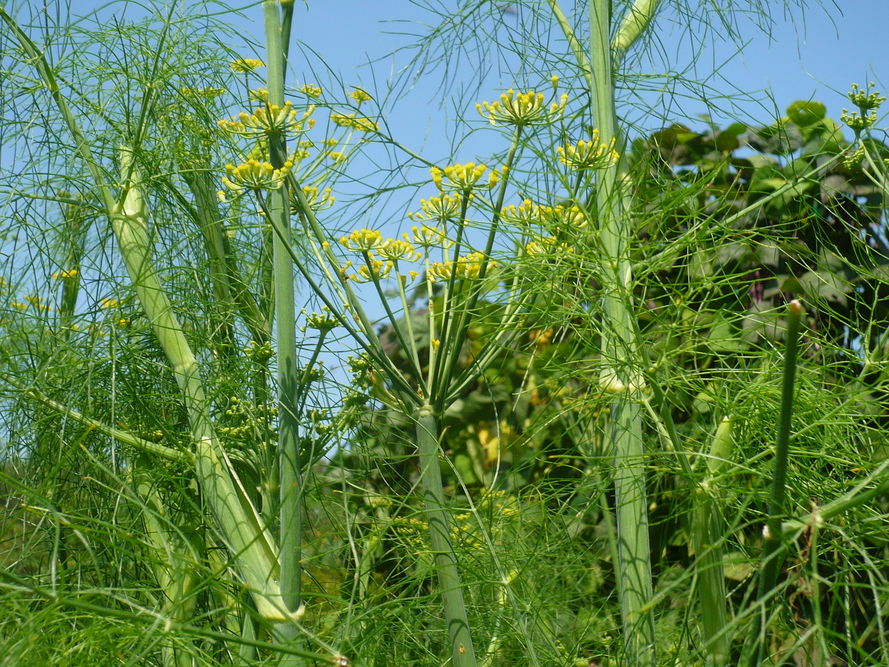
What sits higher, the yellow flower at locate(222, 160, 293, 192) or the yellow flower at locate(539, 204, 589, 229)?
the yellow flower at locate(222, 160, 293, 192)

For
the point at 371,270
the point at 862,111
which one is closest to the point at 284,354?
the point at 371,270

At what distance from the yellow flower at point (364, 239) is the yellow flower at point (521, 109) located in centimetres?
26

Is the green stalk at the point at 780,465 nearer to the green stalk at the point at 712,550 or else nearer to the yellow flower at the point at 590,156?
the green stalk at the point at 712,550

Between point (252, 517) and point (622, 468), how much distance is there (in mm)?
524

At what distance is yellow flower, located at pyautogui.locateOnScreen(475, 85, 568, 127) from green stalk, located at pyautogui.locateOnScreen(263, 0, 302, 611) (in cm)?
33

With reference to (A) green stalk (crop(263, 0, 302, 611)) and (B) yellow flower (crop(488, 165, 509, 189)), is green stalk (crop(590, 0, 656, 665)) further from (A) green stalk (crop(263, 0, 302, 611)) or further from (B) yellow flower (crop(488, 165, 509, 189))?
(A) green stalk (crop(263, 0, 302, 611))

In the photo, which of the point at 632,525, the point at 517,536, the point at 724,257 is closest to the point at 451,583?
the point at 632,525

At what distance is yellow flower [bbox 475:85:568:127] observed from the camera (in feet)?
4.31

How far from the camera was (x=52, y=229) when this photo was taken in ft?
5.07

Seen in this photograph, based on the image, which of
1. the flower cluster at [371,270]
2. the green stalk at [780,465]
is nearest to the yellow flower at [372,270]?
the flower cluster at [371,270]

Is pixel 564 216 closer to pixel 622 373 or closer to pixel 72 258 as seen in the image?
pixel 622 373

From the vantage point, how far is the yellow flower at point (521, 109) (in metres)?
1.31

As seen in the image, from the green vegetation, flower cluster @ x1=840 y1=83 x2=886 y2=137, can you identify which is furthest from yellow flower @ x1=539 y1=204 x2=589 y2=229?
flower cluster @ x1=840 y1=83 x2=886 y2=137

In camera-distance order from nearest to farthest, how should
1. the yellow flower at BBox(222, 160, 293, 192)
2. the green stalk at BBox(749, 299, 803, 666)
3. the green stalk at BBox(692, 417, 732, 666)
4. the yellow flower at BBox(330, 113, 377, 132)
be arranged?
1. the green stalk at BBox(749, 299, 803, 666)
2. the green stalk at BBox(692, 417, 732, 666)
3. the yellow flower at BBox(222, 160, 293, 192)
4. the yellow flower at BBox(330, 113, 377, 132)
